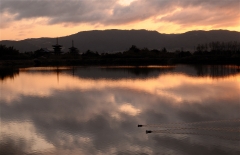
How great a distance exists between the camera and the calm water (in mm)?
9336

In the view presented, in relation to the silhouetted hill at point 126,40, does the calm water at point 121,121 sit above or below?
below

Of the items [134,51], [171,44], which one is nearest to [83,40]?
[171,44]

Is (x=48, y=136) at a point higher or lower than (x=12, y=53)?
lower

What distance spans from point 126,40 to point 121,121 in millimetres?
153599

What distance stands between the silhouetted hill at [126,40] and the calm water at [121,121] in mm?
134585

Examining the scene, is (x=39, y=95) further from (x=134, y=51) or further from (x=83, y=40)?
(x=83, y=40)

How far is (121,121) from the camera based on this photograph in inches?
481

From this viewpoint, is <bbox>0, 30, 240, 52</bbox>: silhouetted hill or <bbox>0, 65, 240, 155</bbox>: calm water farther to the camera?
<bbox>0, 30, 240, 52</bbox>: silhouetted hill

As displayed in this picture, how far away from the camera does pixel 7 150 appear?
30.0ft

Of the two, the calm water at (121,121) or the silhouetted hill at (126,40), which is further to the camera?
the silhouetted hill at (126,40)

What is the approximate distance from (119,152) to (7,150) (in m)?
3.49

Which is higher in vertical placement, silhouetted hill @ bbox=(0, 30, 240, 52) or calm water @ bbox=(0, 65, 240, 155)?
silhouetted hill @ bbox=(0, 30, 240, 52)

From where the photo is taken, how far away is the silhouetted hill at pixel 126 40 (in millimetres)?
156750

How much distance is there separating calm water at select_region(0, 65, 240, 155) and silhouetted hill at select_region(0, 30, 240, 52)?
442 ft
